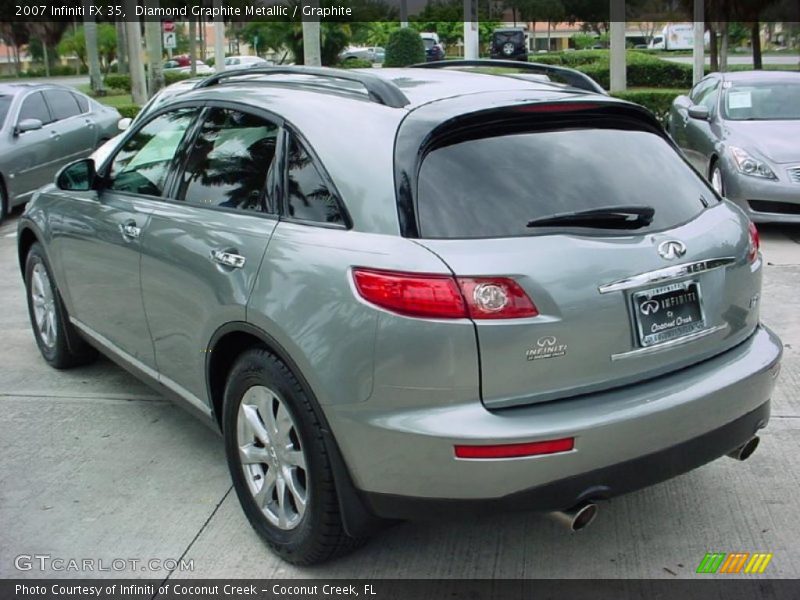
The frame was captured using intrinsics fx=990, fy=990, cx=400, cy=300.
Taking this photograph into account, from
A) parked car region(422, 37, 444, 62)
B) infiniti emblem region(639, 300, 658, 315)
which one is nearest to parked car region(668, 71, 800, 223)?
infiniti emblem region(639, 300, 658, 315)

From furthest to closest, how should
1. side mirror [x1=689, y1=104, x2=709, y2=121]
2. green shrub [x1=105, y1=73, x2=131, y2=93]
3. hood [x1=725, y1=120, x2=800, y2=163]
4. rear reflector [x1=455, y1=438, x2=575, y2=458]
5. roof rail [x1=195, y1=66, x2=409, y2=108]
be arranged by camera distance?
green shrub [x1=105, y1=73, x2=131, y2=93], side mirror [x1=689, y1=104, x2=709, y2=121], hood [x1=725, y1=120, x2=800, y2=163], roof rail [x1=195, y1=66, x2=409, y2=108], rear reflector [x1=455, y1=438, x2=575, y2=458]

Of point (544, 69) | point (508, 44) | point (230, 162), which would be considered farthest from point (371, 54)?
point (230, 162)

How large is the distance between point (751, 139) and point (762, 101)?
98 cm

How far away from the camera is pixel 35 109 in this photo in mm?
11719

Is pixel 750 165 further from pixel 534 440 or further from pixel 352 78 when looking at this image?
pixel 534 440

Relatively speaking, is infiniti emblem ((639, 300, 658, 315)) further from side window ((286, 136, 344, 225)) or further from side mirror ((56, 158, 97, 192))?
side mirror ((56, 158, 97, 192))

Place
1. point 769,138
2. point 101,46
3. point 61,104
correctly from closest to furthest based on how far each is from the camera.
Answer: point 769,138, point 61,104, point 101,46

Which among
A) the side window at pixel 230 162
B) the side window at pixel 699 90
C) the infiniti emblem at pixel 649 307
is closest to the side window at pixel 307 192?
the side window at pixel 230 162

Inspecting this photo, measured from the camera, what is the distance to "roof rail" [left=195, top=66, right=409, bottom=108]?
337 centimetres

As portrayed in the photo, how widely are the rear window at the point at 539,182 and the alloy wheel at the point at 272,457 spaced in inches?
33.7

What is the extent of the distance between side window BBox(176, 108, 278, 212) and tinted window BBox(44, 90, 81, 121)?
28.8ft

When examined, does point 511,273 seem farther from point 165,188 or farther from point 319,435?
point 165,188

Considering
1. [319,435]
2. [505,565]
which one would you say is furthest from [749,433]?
[319,435]

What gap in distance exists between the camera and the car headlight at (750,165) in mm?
8789
